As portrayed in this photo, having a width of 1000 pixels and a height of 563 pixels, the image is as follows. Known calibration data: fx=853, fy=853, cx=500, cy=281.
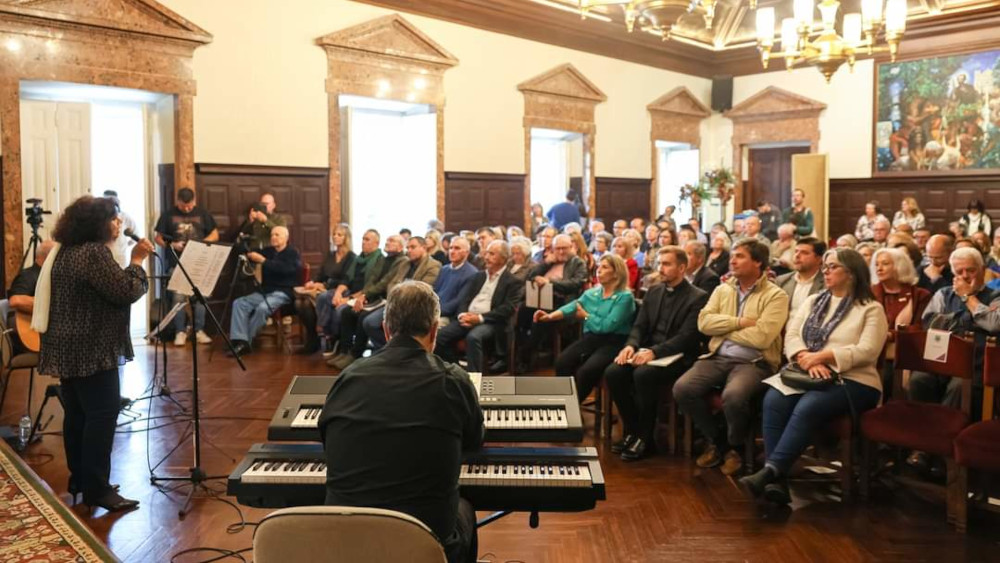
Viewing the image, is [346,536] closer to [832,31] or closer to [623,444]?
[623,444]

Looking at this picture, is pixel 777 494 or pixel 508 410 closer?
pixel 508 410

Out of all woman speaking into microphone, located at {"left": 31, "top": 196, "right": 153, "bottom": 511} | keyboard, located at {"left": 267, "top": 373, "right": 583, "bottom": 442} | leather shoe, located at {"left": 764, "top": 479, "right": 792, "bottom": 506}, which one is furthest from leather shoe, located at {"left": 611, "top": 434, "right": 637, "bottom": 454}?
woman speaking into microphone, located at {"left": 31, "top": 196, "right": 153, "bottom": 511}

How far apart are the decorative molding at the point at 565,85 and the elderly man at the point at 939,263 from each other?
758 centimetres

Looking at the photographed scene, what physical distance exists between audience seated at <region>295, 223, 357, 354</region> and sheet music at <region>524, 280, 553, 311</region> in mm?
2240

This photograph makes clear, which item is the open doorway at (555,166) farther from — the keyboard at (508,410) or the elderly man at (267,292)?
the keyboard at (508,410)

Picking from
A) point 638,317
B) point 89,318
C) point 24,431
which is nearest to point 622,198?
point 638,317

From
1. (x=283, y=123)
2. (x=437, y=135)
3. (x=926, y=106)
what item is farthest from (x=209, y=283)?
(x=926, y=106)

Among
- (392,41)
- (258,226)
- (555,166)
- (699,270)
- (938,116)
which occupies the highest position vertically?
(392,41)

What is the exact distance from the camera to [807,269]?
5.27m

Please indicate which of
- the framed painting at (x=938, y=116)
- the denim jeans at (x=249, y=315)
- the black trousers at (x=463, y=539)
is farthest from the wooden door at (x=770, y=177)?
the black trousers at (x=463, y=539)

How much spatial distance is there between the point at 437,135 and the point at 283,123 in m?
2.28

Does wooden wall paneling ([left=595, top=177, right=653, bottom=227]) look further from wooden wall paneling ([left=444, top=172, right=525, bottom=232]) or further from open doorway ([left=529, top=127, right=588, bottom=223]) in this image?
wooden wall paneling ([left=444, top=172, right=525, bottom=232])

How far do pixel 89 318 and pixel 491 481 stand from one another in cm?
227

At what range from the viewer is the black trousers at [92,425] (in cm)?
400
